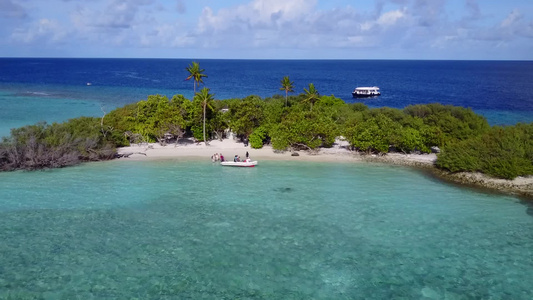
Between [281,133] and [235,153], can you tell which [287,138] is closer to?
[281,133]

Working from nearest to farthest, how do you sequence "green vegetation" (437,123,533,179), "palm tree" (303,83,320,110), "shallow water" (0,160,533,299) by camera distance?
1. "shallow water" (0,160,533,299)
2. "green vegetation" (437,123,533,179)
3. "palm tree" (303,83,320,110)

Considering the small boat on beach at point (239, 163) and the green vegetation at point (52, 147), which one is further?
the small boat on beach at point (239, 163)

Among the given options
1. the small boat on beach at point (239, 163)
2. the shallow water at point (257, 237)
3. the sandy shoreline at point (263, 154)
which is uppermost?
the sandy shoreline at point (263, 154)

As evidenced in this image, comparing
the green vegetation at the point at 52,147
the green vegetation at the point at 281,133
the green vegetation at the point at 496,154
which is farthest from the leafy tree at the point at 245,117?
the green vegetation at the point at 496,154

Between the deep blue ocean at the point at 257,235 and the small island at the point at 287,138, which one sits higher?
the small island at the point at 287,138

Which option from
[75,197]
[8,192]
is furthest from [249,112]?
[8,192]

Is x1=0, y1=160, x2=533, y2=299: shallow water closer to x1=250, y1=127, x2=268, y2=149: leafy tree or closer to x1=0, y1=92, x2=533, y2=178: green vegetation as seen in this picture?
x1=0, y1=92, x2=533, y2=178: green vegetation

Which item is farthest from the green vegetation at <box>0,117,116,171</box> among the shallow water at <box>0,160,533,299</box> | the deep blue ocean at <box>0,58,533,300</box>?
the shallow water at <box>0,160,533,299</box>

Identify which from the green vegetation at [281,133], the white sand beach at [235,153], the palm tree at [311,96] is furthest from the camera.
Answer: the palm tree at [311,96]

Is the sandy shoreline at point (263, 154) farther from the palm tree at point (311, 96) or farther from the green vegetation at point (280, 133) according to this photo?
the palm tree at point (311, 96)
